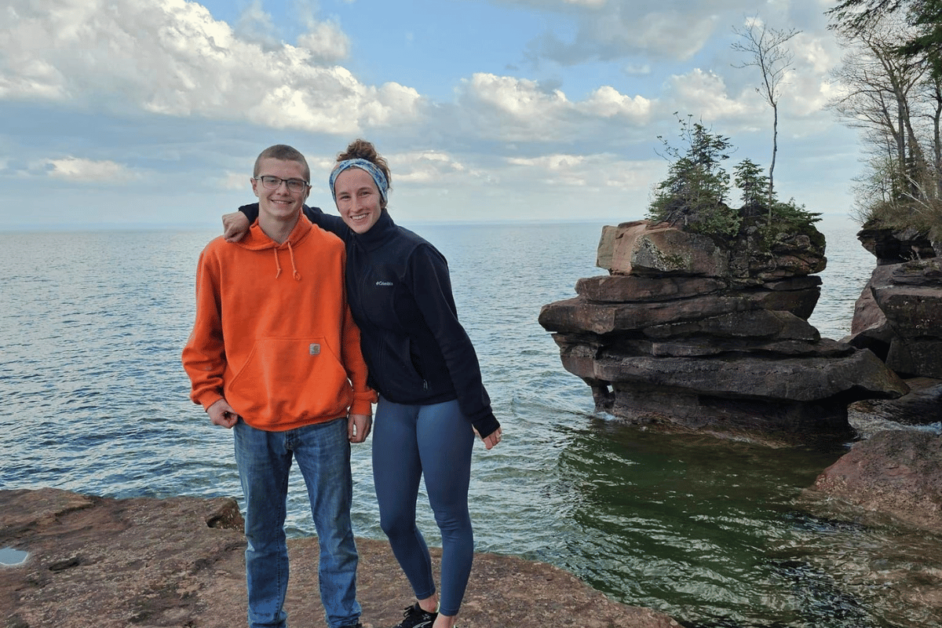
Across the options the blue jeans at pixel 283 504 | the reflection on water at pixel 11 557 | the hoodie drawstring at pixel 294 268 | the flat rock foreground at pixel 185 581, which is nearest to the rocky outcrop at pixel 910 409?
the flat rock foreground at pixel 185 581

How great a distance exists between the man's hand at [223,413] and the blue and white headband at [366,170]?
1.40 m

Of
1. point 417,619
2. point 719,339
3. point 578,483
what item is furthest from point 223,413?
point 719,339

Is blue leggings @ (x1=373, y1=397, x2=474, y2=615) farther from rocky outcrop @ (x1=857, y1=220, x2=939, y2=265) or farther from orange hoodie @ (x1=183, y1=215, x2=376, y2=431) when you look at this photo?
rocky outcrop @ (x1=857, y1=220, x2=939, y2=265)

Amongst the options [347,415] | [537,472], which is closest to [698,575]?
[537,472]

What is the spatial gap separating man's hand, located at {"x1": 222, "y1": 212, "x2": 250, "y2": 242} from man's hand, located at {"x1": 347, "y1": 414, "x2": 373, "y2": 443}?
129 centimetres

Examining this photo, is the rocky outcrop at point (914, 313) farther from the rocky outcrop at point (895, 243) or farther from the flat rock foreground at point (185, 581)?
the flat rock foreground at point (185, 581)

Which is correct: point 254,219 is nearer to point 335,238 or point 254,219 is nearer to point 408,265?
point 335,238

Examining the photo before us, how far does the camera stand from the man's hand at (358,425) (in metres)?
4.35

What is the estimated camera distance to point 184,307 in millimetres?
46938

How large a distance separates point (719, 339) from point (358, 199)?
13.2 meters

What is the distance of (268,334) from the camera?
13.5ft

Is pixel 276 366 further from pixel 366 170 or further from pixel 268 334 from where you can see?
pixel 366 170

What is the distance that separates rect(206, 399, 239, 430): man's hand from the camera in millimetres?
4098

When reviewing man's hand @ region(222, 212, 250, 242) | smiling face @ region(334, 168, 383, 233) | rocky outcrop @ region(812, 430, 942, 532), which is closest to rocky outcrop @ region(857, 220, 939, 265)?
rocky outcrop @ region(812, 430, 942, 532)
